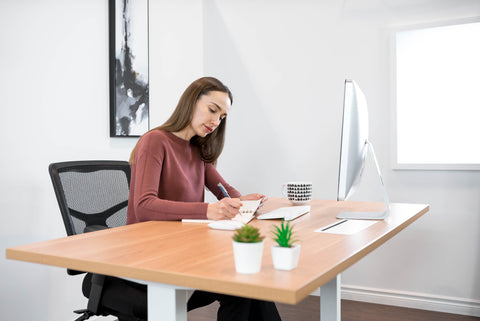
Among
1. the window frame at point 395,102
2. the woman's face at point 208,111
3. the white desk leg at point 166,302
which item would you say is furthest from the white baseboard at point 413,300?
the white desk leg at point 166,302

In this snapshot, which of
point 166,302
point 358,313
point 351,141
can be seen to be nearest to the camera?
point 166,302

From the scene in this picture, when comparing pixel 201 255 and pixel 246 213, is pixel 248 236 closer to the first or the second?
pixel 201 255

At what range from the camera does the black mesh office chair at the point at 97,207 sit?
1411 mm

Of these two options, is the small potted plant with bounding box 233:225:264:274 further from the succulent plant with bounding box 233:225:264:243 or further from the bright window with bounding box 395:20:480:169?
the bright window with bounding box 395:20:480:169

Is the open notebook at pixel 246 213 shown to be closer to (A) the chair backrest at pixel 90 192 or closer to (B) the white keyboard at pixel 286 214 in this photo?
(B) the white keyboard at pixel 286 214

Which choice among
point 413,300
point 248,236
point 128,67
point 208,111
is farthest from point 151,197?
point 413,300

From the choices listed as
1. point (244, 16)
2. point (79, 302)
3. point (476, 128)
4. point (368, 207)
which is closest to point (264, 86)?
point (244, 16)

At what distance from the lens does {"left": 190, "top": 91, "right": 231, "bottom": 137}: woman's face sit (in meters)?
1.82

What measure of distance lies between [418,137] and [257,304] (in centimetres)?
171

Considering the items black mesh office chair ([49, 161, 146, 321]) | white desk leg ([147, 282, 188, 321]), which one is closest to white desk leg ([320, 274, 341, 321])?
black mesh office chair ([49, 161, 146, 321])

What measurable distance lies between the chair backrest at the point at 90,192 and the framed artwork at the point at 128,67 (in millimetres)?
731

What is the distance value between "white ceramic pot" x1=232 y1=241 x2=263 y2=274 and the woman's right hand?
658mm

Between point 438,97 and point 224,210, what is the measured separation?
1.83m

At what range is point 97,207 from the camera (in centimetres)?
186
